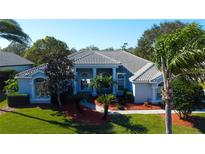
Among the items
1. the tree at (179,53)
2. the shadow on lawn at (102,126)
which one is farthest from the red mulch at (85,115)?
the tree at (179,53)

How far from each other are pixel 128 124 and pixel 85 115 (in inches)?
156

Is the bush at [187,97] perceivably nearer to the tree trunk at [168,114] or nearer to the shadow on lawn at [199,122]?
the shadow on lawn at [199,122]

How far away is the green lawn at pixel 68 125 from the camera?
1673cm

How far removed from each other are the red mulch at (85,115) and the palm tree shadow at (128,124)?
30.1 inches

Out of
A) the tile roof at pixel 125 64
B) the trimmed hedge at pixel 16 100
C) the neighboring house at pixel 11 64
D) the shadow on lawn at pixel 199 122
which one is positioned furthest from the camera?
the neighboring house at pixel 11 64

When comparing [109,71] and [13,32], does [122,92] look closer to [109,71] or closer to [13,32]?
[109,71]

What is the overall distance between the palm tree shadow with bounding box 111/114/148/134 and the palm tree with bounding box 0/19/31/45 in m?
11.6

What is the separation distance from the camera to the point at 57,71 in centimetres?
2230

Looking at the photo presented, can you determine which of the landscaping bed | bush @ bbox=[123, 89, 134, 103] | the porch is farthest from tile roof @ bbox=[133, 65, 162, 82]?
the landscaping bed

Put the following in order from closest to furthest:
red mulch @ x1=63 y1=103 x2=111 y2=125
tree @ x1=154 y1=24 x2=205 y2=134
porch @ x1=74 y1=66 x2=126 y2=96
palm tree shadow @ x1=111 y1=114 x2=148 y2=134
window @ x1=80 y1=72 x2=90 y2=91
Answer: tree @ x1=154 y1=24 x2=205 y2=134, palm tree shadow @ x1=111 y1=114 x2=148 y2=134, red mulch @ x1=63 y1=103 x2=111 y2=125, porch @ x1=74 y1=66 x2=126 y2=96, window @ x1=80 y1=72 x2=90 y2=91

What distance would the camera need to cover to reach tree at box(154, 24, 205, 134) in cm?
1152

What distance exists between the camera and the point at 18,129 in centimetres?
1664

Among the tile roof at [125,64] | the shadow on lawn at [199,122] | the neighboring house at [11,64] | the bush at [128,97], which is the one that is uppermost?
the neighboring house at [11,64]

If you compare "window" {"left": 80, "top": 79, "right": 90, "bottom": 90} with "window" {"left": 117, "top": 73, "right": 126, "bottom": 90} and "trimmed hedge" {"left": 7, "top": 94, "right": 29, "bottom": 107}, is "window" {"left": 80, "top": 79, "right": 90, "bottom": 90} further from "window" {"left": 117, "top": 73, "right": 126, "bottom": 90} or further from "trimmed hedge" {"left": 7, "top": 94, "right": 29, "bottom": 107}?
"trimmed hedge" {"left": 7, "top": 94, "right": 29, "bottom": 107}
